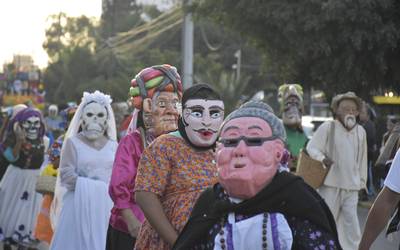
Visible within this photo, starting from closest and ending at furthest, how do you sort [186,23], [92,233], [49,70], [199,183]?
[199,183] → [92,233] → [186,23] → [49,70]

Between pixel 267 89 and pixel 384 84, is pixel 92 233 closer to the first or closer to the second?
pixel 384 84

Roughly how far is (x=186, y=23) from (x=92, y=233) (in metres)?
19.0

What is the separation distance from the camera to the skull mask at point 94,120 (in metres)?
7.98

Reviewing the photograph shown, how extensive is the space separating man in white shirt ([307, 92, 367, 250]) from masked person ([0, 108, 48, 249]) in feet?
11.2

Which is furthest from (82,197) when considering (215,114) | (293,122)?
(293,122)

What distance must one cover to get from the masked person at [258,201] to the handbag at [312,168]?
21.9 ft

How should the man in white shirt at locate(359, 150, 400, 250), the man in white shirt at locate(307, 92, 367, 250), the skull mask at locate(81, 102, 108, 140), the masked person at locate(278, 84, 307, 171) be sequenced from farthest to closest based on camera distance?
the man in white shirt at locate(307, 92, 367, 250), the masked person at locate(278, 84, 307, 171), the skull mask at locate(81, 102, 108, 140), the man in white shirt at locate(359, 150, 400, 250)

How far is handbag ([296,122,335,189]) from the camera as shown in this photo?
34.4 ft

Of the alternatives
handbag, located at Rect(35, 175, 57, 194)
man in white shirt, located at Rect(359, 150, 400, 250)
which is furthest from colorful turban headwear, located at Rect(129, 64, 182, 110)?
handbag, located at Rect(35, 175, 57, 194)

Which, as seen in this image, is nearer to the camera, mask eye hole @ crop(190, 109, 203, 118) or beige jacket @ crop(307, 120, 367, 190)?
mask eye hole @ crop(190, 109, 203, 118)

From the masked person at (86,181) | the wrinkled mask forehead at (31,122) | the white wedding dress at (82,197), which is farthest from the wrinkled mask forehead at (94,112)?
the wrinkled mask forehead at (31,122)

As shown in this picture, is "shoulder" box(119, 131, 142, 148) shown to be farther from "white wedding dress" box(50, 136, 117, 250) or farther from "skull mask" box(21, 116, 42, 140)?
"skull mask" box(21, 116, 42, 140)

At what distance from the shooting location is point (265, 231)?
11.7 ft

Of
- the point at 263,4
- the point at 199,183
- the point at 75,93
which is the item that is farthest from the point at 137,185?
the point at 75,93
